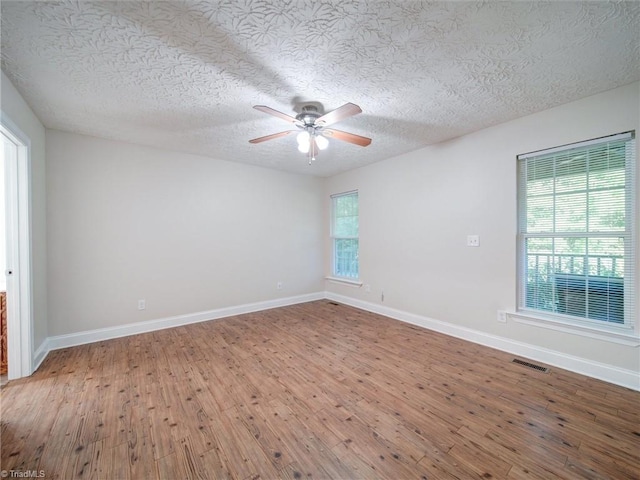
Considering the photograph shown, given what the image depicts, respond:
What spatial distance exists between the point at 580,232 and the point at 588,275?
41 cm

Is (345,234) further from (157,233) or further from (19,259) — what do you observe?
(19,259)

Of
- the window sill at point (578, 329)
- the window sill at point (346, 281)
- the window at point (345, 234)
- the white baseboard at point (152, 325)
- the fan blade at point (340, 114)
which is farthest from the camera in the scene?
the window at point (345, 234)

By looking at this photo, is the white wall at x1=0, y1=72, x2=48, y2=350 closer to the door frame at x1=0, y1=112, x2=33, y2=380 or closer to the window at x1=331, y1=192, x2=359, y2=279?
the door frame at x1=0, y1=112, x2=33, y2=380

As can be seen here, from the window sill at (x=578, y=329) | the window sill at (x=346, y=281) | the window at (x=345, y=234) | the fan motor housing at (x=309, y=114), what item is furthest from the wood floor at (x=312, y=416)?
the fan motor housing at (x=309, y=114)

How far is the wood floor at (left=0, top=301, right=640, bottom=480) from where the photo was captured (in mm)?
1444

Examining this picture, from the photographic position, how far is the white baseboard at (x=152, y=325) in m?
3.01

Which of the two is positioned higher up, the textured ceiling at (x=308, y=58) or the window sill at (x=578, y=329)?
the textured ceiling at (x=308, y=58)

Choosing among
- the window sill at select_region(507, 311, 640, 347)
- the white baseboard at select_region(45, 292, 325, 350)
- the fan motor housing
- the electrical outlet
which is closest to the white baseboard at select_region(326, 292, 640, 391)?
the window sill at select_region(507, 311, 640, 347)

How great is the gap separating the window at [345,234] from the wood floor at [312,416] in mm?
2169

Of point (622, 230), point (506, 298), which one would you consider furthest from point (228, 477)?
point (622, 230)

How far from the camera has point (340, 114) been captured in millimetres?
2113

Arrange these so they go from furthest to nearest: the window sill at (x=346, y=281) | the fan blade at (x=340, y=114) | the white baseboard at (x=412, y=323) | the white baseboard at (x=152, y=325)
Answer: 1. the window sill at (x=346, y=281)
2. the white baseboard at (x=152, y=325)
3. the white baseboard at (x=412, y=323)
4. the fan blade at (x=340, y=114)

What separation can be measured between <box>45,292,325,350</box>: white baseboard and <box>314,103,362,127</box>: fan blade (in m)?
3.19

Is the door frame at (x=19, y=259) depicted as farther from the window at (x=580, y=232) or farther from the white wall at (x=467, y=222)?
the window at (x=580, y=232)
